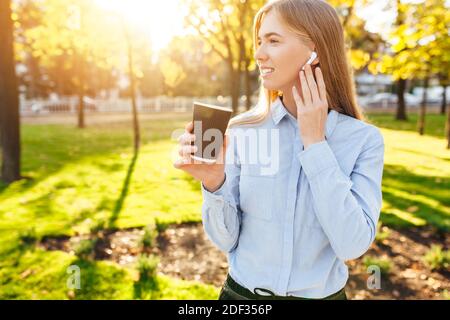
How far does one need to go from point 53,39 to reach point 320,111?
15.3 meters

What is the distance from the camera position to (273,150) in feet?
6.09

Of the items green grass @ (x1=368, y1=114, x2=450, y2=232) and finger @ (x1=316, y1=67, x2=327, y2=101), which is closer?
finger @ (x1=316, y1=67, x2=327, y2=101)

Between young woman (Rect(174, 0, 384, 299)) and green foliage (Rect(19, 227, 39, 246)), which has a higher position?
young woman (Rect(174, 0, 384, 299))

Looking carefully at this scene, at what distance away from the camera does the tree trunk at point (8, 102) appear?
31.4 feet

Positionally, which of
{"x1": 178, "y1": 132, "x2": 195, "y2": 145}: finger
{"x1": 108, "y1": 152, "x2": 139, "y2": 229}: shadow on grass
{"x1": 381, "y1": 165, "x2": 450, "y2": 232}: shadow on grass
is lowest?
{"x1": 108, "y1": 152, "x2": 139, "y2": 229}: shadow on grass

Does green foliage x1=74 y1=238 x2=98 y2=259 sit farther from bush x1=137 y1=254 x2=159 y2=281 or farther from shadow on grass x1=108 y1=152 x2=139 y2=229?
shadow on grass x1=108 y1=152 x2=139 y2=229

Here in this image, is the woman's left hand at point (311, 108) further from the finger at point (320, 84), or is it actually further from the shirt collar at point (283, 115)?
the shirt collar at point (283, 115)

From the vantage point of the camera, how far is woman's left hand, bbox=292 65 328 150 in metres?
1.66

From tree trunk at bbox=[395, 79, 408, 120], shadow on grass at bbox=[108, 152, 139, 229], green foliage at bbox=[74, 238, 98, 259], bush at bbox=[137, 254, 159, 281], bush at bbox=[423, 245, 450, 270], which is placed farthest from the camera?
tree trunk at bbox=[395, 79, 408, 120]

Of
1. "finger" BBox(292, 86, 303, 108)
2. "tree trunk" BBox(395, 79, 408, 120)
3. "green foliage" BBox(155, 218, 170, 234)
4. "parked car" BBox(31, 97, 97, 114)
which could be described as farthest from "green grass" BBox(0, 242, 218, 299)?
"parked car" BBox(31, 97, 97, 114)

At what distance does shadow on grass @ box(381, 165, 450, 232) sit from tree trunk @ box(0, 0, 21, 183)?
7.73m

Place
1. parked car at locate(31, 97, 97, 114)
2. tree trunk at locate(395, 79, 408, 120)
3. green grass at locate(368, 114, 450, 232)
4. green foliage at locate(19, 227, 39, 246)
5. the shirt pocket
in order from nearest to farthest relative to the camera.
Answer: the shirt pocket → green foliage at locate(19, 227, 39, 246) → green grass at locate(368, 114, 450, 232) → tree trunk at locate(395, 79, 408, 120) → parked car at locate(31, 97, 97, 114)

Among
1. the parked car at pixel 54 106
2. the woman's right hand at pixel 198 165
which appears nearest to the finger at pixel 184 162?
the woman's right hand at pixel 198 165

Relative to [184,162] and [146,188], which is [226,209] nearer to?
[184,162]
